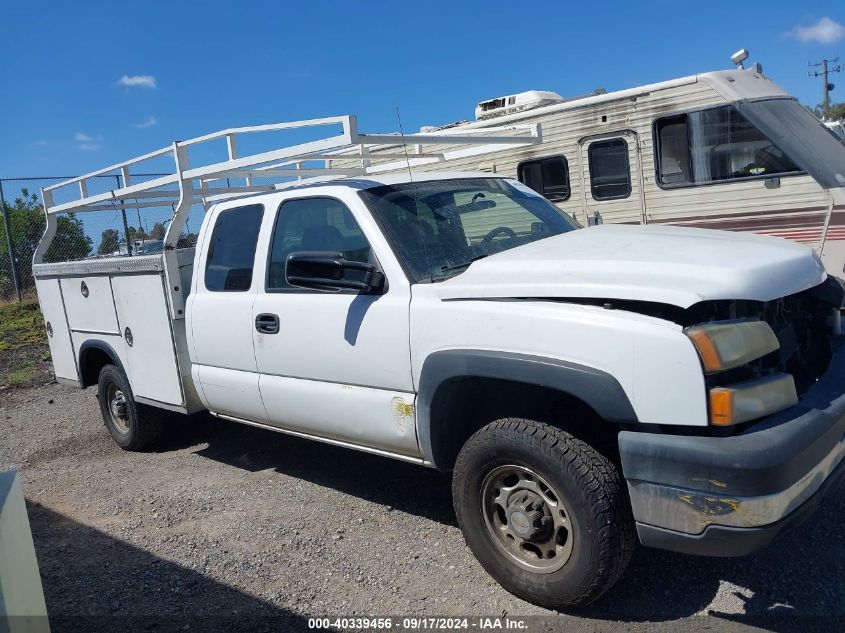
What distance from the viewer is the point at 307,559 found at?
390 centimetres

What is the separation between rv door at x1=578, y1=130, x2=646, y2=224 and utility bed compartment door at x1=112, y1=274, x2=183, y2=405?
484cm

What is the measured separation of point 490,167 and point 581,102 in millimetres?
1533

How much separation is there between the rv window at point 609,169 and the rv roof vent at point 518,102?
1.31 meters

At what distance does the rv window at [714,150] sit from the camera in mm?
7277

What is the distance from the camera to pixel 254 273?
447cm

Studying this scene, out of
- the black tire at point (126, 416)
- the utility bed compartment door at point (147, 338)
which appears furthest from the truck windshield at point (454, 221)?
the black tire at point (126, 416)

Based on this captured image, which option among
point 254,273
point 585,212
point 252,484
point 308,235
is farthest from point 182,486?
point 585,212

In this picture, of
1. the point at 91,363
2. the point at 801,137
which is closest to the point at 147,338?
the point at 91,363

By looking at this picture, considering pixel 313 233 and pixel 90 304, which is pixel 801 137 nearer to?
pixel 313 233

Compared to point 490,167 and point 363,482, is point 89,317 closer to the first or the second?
point 363,482

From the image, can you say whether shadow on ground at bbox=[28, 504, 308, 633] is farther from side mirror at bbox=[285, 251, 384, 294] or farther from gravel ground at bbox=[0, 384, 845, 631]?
side mirror at bbox=[285, 251, 384, 294]

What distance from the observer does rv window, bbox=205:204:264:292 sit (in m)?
4.56

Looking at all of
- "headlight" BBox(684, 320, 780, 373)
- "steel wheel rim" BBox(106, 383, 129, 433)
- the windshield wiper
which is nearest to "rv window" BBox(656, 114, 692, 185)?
the windshield wiper

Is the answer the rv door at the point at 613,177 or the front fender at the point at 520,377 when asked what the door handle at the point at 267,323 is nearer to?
the front fender at the point at 520,377
